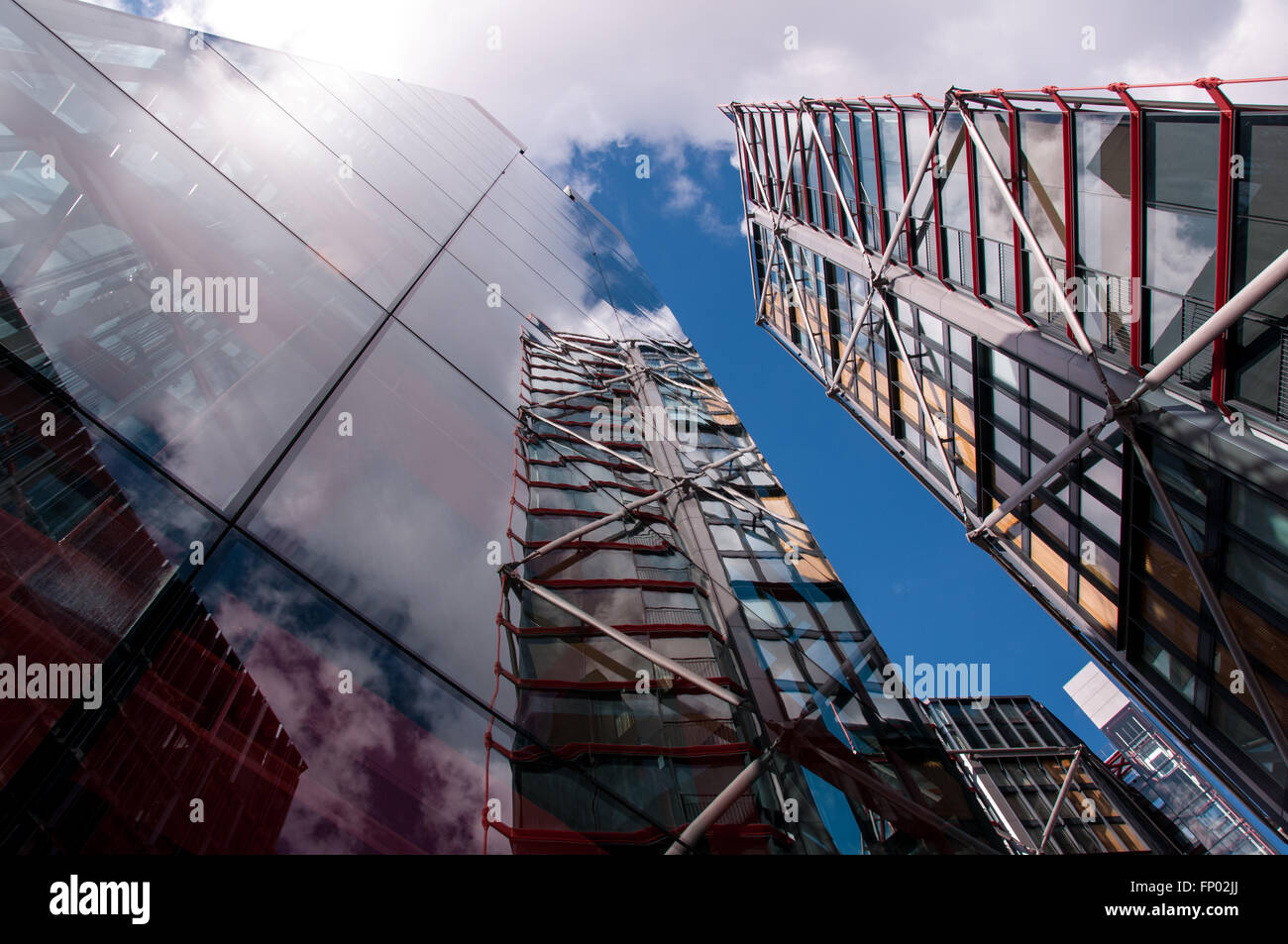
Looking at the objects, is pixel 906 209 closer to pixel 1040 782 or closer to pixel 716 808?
pixel 716 808

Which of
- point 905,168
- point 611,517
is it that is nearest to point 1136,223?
point 905,168

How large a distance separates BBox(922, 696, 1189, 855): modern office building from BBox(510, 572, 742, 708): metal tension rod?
29.6 m

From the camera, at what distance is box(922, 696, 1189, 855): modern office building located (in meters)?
38.4

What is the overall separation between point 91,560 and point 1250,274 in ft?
45.3

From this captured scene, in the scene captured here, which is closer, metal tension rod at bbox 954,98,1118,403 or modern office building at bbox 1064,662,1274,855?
metal tension rod at bbox 954,98,1118,403

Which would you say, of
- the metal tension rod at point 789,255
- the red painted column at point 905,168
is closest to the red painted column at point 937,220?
the red painted column at point 905,168

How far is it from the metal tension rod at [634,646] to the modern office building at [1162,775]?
6010 centimetres

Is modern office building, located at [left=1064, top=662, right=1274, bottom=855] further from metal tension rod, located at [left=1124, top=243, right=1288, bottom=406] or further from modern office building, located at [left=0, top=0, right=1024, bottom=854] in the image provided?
modern office building, located at [left=0, top=0, right=1024, bottom=854]

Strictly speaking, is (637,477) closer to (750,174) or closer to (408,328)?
(408,328)

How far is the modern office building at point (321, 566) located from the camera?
1999 millimetres

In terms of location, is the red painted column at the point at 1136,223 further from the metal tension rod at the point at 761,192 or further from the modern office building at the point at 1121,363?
the metal tension rod at the point at 761,192

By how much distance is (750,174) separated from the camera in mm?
39125

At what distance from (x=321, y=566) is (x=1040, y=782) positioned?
59.2 m

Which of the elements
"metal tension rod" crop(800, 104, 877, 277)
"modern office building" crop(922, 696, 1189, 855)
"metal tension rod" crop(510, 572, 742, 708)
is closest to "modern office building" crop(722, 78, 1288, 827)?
"metal tension rod" crop(800, 104, 877, 277)
